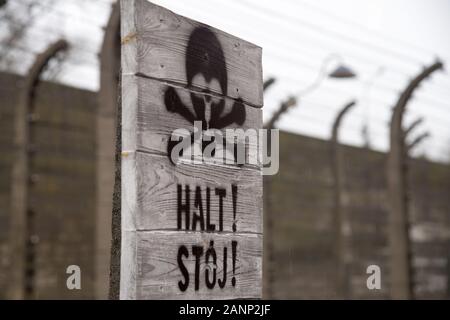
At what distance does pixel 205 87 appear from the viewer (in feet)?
6.62

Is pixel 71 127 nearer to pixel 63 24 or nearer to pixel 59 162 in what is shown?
pixel 59 162

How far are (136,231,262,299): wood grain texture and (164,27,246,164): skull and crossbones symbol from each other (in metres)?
0.27

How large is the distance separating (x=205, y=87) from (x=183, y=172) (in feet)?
0.95

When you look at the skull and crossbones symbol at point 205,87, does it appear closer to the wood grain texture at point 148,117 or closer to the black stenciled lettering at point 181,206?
the wood grain texture at point 148,117

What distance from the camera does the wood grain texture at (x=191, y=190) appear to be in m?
1.76

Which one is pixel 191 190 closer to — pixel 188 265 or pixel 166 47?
pixel 188 265

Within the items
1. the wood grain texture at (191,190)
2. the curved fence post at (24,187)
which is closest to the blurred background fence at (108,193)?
the curved fence post at (24,187)

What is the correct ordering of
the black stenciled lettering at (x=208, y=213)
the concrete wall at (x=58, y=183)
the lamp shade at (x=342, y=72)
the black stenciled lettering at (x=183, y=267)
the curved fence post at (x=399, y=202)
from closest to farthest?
1. the black stenciled lettering at (x=183, y=267)
2. the black stenciled lettering at (x=208, y=213)
3. the curved fence post at (x=399, y=202)
4. the concrete wall at (x=58, y=183)
5. the lamp shade at (x=342, y=72)

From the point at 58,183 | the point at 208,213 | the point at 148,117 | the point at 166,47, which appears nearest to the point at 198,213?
the point at 208,213

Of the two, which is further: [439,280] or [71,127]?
[439,280]

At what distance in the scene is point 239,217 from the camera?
6.84ft

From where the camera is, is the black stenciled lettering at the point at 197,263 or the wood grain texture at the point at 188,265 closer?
the wood grain texture at the point at 188,265
